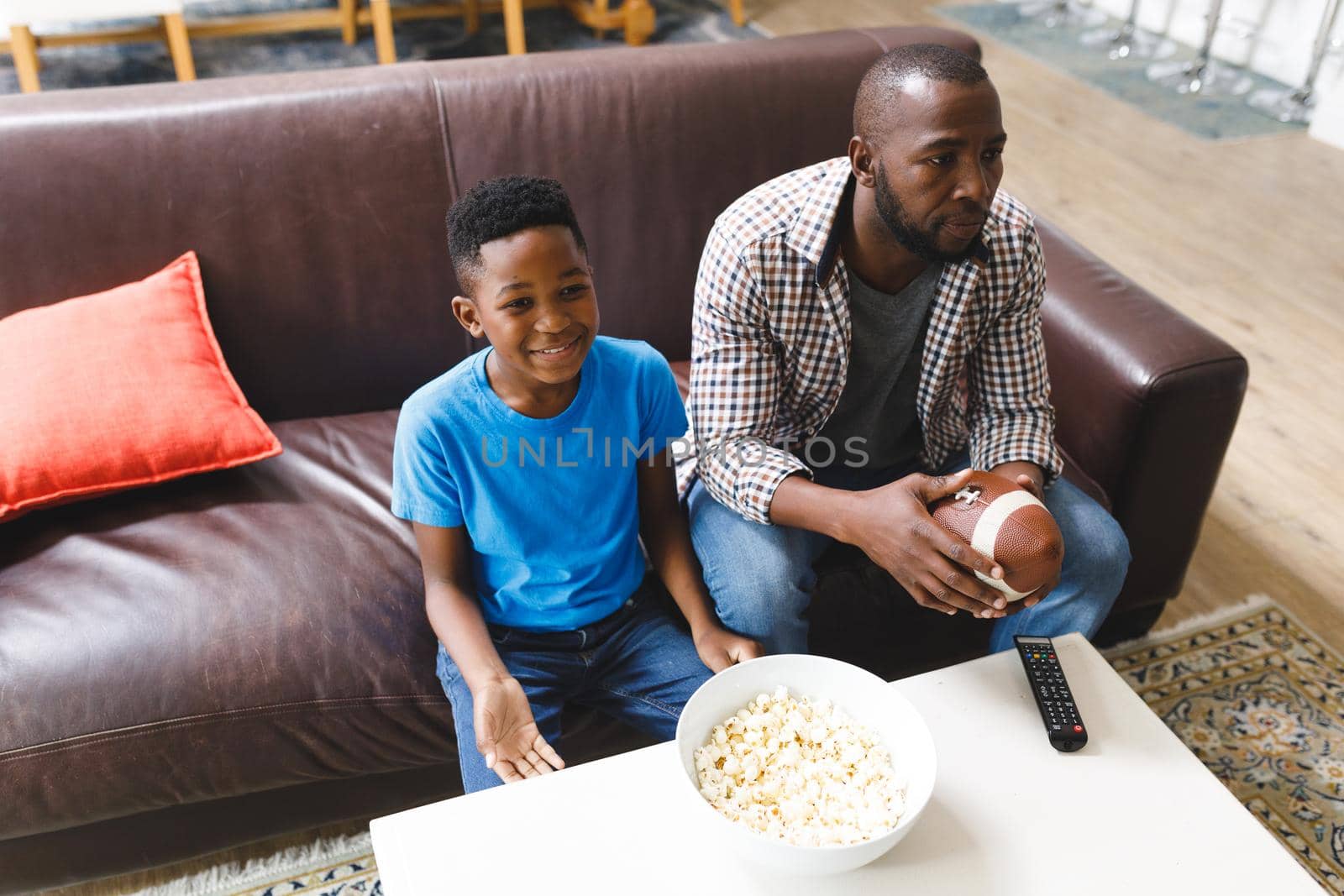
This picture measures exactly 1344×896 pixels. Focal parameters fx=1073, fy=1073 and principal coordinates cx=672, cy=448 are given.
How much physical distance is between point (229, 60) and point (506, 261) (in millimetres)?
3599

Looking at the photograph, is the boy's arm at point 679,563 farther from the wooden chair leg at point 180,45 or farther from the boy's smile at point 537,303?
the wooden chair leg at point 180,45

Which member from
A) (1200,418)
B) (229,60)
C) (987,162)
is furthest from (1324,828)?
(229,60)

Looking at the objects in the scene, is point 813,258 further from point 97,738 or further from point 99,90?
point 99,90

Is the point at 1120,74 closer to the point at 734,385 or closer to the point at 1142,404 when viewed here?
the point at 1142,404

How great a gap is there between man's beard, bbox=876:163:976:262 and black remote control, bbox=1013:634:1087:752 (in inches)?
18.4

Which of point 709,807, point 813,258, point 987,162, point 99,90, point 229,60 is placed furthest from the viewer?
point 229,60

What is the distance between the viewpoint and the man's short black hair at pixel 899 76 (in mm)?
1229

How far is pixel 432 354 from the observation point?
1792 mm

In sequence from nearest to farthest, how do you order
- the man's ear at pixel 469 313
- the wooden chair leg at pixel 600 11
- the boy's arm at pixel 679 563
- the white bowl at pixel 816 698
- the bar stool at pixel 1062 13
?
the white bowl at pixel 816 698 → the man's ear at pixel 469 313 → the boy's arm at pixel 679 563 → the wooden chair leg at pixel 600 11 → the bar stool at pixel 1062 13

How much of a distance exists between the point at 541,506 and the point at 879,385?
0.52 meters

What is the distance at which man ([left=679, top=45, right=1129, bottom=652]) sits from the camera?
1256 millimetres

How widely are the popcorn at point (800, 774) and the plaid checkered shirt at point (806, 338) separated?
0.37 meters

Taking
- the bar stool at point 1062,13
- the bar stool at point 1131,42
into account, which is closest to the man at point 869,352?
the bar stool at point 1131,42

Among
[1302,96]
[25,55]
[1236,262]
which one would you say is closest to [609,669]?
[1236,262]
